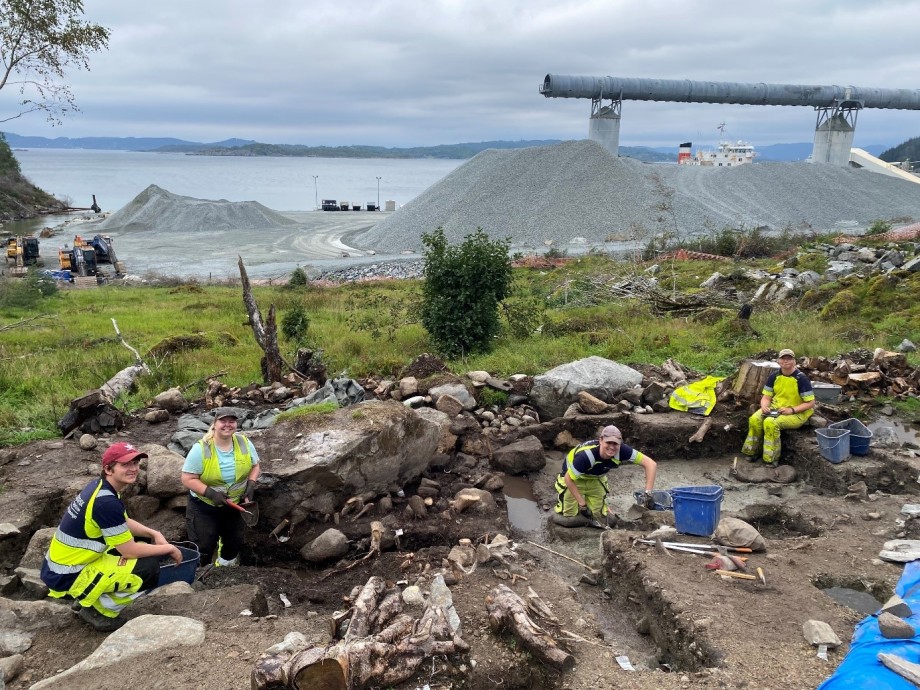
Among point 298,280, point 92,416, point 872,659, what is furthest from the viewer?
point 298,280

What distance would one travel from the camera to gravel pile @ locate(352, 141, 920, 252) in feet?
100

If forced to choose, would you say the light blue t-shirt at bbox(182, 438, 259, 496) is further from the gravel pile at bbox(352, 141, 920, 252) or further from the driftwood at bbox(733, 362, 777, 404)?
the gravel pile at bbox(352, 141, 920, 252)

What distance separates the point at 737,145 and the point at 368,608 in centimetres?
8959

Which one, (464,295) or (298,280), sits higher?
(464,295)

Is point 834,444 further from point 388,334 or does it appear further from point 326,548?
point 388,334

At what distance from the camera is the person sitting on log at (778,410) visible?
26.3 feet

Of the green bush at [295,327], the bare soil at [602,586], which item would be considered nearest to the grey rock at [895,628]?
the bare soil at [602,586]

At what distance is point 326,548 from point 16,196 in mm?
68431

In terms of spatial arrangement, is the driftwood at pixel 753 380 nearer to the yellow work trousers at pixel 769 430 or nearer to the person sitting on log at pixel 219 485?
the yellow work trousers at pixel 769 430

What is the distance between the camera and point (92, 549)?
4.51 meters

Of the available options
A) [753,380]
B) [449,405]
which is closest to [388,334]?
[449,405]

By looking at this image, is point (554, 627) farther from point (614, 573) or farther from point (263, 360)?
point (263, 360)

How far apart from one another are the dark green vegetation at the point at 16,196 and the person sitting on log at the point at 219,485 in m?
60.7

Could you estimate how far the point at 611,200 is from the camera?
103 ft
